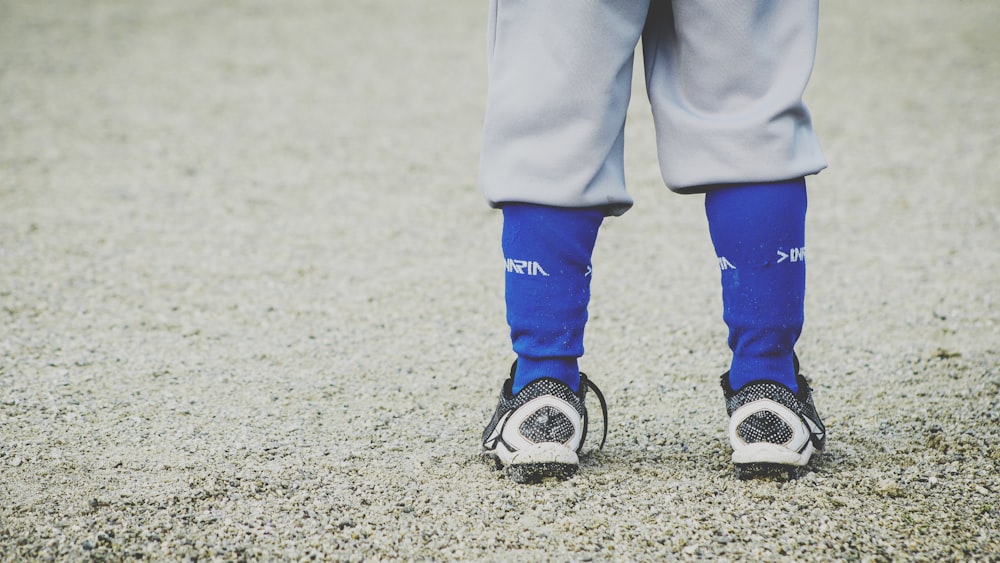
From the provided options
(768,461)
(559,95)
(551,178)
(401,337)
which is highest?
(559,95)

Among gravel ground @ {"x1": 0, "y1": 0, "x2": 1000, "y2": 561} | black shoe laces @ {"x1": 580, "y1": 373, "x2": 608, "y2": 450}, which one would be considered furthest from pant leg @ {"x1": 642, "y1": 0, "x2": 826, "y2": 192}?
gravel ground @ {"x1": 0, "y1": 0, "x2": 1000, "y2": 561}

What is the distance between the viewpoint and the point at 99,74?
534cm

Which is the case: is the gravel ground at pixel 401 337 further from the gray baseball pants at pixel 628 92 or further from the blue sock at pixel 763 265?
the gray baseball pants at pixel 628 92

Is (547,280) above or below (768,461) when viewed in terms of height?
above

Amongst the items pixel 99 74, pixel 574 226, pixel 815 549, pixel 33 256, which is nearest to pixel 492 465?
pixel 574 226

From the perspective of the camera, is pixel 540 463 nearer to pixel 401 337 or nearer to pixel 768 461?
pixel 768 461

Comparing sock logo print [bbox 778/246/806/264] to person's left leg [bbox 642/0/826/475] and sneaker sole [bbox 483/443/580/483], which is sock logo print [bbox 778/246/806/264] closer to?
person's left leg [bbox 642/0/826/475]

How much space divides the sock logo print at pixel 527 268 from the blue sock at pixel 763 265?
0.28m

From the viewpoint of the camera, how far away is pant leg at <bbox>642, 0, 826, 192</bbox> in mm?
1472

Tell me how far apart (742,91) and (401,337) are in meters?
1.13

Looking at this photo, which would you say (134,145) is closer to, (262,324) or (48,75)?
(48,75)

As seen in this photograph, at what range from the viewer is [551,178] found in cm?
152

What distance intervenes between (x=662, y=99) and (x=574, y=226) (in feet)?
0.78

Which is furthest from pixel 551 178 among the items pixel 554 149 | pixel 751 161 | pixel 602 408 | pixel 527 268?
pixel 602 408
